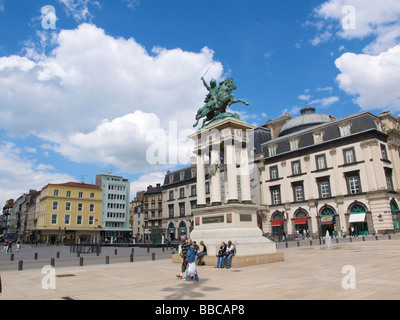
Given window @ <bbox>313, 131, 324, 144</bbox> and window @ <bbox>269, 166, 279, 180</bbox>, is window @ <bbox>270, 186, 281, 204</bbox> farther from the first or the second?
window @ <bbox>313, 131, 324, 144</bbox>

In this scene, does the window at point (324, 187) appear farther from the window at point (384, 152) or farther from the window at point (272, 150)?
the window at point (272, 150)

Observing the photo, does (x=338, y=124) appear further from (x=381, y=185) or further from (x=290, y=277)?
(x=290, y=277)

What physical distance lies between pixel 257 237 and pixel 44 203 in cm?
6596

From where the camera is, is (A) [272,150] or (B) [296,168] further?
(A) [272,150]

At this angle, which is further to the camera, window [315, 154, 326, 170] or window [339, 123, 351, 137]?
window [315, 154, 326, 170]

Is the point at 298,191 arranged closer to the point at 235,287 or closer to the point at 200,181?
the point at 200,181

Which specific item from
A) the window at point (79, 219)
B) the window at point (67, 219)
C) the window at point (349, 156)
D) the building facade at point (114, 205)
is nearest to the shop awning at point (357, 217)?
the window at point (349, 156)

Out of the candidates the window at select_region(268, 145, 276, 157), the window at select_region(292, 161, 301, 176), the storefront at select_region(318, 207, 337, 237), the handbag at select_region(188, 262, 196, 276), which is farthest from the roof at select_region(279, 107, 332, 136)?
the handbag at select_region(188, 262, 196, 276)

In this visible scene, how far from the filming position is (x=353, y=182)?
46.1 m

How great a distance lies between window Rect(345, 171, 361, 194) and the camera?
45.6 metres

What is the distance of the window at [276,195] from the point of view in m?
55.8

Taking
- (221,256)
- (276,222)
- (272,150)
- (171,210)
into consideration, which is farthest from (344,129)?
(171,210)

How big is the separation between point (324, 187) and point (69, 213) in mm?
54277

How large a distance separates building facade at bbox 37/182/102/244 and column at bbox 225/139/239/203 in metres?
57.2
